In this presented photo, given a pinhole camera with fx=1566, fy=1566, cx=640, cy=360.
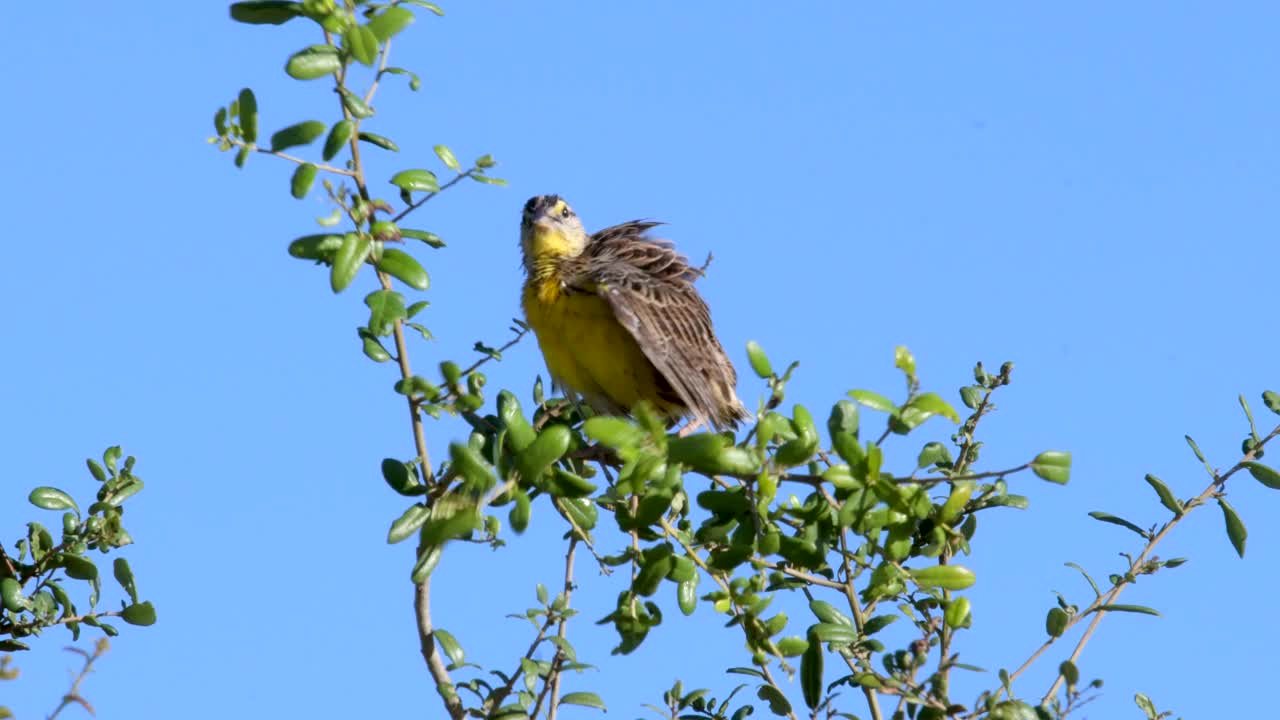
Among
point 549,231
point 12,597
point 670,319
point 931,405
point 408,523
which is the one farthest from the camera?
point 549,231

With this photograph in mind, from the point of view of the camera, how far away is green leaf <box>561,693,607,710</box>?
14.8 ft

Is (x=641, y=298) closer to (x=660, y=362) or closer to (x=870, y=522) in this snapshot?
(x=660, y=362)

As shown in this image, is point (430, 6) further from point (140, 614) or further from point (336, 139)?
point (140, 614)

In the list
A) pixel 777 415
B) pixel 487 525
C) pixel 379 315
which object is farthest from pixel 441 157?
pixel 777 415

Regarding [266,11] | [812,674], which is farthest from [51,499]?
[812,674]

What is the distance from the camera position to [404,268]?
157 inches

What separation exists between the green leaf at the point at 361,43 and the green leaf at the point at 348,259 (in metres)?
0.44

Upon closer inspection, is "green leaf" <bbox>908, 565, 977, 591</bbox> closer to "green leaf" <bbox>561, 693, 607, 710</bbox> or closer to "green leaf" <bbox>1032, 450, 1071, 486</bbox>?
"green leaf" <bbox>1032, 450, 1071, 486</bbox>

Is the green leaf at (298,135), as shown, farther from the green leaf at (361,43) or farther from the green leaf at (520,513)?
the green leaf at (520,513)

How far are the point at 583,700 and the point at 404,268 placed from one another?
1.40 meters

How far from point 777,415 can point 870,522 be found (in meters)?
0.54

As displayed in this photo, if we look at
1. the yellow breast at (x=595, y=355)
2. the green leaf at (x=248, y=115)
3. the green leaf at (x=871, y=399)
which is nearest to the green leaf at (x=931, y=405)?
the green leaf at (x=871, y=399)

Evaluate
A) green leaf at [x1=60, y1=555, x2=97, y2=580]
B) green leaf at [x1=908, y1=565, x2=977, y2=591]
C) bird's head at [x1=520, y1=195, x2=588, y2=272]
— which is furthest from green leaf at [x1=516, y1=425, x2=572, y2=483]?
bird's head at [x1=520, y1=195, x2=588, y2=272]

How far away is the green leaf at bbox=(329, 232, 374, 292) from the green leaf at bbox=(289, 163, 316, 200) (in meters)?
0.16
